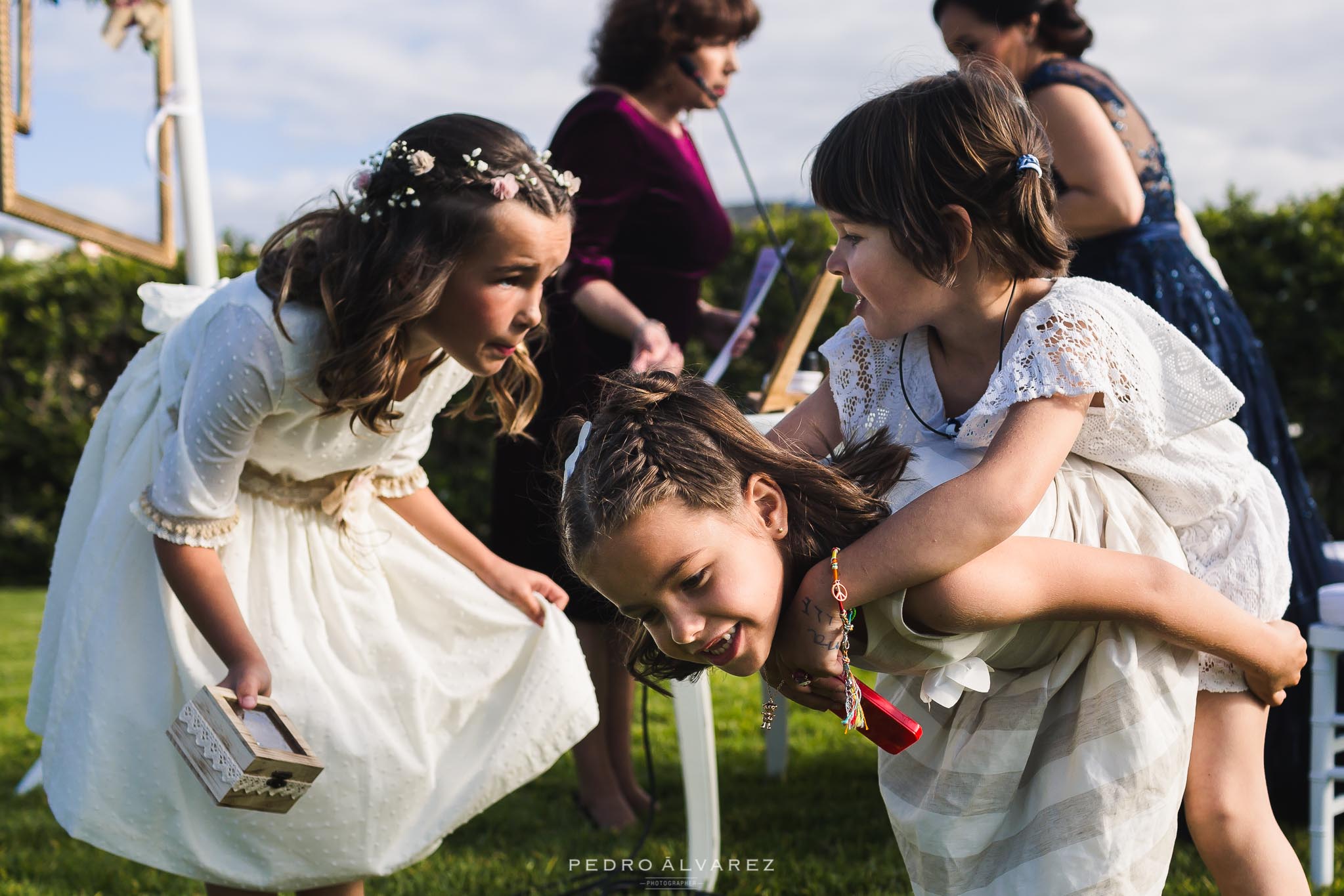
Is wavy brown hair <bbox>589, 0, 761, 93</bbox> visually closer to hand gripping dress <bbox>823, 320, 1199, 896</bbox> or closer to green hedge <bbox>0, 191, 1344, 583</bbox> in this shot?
hand gripping dress <bbox>823, 320, 1199, 896</bbox>

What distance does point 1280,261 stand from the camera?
633 cm

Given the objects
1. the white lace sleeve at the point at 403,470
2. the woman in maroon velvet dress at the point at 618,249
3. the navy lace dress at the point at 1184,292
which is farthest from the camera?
the woman in maroon velvet dress at the point at 618,249

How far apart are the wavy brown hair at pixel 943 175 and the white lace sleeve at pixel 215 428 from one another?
1.04 metres

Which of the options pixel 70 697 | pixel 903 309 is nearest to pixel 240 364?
pixel 70 697

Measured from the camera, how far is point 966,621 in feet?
4.55

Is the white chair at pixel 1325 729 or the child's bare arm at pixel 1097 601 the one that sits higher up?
the child's bare arm at pixel 1097 601

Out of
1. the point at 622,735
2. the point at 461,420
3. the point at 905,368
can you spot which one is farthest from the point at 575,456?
the point at 461,420

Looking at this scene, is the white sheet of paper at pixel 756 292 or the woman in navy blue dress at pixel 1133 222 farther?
the white sheet of paper at pixel 756 292

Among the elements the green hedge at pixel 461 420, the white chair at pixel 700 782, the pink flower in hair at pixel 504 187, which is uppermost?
the pink flower in hair at pixel 504 187

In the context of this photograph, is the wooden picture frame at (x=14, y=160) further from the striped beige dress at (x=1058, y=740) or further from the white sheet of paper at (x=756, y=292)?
the striped beige dress at (x=1058, y=740)

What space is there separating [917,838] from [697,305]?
218 centimetres

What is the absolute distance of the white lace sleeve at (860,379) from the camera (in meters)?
1.80

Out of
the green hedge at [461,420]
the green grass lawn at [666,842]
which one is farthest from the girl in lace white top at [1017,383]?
the green hedge at [461,420]

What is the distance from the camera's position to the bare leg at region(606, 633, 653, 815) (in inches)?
135
